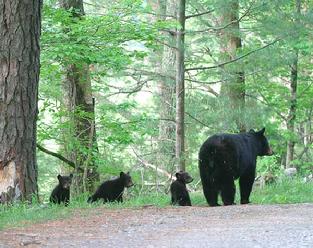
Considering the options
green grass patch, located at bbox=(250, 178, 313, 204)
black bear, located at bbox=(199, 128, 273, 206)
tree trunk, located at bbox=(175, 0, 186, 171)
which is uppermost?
tree trunk, located at bbox=(175, 0, 186, 171)

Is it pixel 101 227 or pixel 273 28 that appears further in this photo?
pixel 273 28

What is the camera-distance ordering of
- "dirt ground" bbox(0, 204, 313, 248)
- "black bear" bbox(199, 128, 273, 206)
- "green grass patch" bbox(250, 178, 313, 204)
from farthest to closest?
"green grass patch" bbox(250, 178, 313, 204) < "black bear" bbox(199, 128, 273, 206) < "dirt ground" bbox(0, 204, 313, 248)

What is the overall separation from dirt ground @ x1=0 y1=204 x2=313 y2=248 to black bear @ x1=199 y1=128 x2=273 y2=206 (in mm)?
1333

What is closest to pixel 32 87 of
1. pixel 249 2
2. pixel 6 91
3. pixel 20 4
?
pixel 6 91

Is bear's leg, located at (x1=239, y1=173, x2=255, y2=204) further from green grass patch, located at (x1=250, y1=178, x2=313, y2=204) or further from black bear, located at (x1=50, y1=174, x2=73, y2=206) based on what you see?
black bear, located at (x1=50, y1=174, x2=73, y2=206)

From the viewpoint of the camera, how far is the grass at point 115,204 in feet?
29.8

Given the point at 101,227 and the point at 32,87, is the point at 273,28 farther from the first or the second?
the point at 101,227

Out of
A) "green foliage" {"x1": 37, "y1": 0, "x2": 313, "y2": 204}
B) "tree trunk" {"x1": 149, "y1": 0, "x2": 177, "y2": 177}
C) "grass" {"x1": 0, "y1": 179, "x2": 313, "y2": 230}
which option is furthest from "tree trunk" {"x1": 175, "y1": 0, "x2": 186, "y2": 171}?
"grass" {"x1": 0, "y1": 179, "x2": 313, "y2": 230}

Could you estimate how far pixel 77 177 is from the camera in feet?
52.1

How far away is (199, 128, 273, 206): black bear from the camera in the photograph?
11273 mm

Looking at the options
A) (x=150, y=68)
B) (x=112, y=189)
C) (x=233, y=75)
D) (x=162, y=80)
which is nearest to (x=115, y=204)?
(x=112, y=189)

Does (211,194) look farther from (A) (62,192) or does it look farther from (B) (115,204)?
(A) (62,192)

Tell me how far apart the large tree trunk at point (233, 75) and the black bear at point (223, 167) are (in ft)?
22.5

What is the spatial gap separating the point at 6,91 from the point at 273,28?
887cm
